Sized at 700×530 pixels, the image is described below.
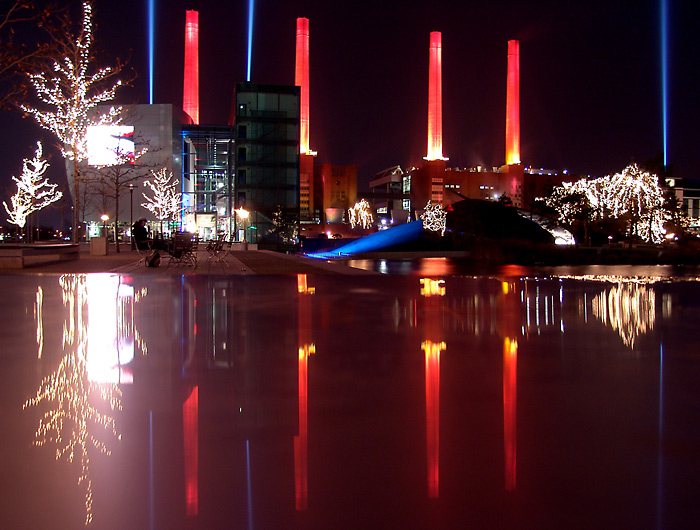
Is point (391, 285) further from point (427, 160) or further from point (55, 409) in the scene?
point (427, 160)

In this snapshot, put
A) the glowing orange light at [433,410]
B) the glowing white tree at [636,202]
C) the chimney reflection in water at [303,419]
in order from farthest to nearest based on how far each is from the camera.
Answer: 1. the glowing white tree at [636,202]
2. the glowing orange light at [433,410]
3. the chimney reflection in water at [303,419]

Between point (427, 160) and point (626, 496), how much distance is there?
115978 mm

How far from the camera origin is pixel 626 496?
2521 millimetres

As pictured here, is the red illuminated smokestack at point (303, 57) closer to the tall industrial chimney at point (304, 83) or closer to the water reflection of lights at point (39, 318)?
the tall industrial chimney at point (304, 83)

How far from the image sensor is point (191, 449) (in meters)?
3.02

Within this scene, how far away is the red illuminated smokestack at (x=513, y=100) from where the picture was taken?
11056 centimetres

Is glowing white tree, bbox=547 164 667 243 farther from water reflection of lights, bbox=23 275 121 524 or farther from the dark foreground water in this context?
water reflection of lights, bbox=23 275 121 524

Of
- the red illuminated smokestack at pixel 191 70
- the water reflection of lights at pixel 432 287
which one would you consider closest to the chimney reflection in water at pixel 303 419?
the water reflection of lights at pixel 432 287

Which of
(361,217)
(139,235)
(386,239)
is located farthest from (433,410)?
(361,217)

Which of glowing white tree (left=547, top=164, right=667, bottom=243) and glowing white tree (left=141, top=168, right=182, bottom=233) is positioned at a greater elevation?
glowing white tree (left=141, top=168, right=182, bottom=233)

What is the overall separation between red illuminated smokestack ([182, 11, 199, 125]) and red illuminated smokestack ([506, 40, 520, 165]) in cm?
5511

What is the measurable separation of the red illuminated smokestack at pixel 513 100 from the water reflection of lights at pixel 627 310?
10695cm

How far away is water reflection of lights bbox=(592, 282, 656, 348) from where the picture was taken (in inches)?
264

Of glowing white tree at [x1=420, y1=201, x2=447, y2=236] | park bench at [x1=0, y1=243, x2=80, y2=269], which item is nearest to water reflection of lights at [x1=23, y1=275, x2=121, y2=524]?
park bench at [x1=0, y1=243, x2=80, y2=269]
